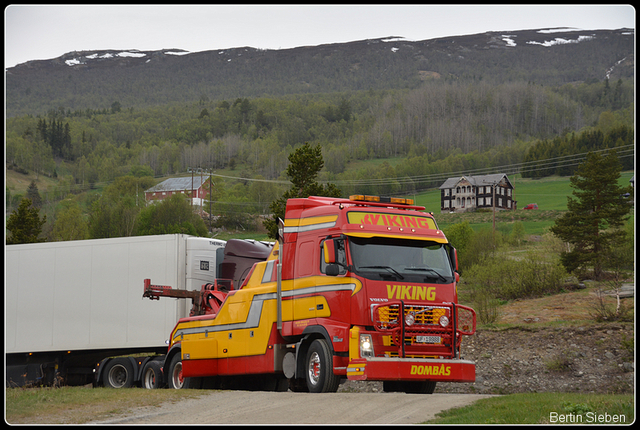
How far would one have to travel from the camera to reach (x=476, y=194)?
4838 inches

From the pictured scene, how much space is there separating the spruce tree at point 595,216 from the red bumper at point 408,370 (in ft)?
129

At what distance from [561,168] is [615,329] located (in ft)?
420

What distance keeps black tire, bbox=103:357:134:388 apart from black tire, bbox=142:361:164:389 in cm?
40

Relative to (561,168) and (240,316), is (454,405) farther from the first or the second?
(561,168)

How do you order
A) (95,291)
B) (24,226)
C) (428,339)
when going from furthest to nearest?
(24,226), (95,291), (428,339)

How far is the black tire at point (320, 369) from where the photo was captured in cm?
1312

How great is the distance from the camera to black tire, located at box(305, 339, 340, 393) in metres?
13.1

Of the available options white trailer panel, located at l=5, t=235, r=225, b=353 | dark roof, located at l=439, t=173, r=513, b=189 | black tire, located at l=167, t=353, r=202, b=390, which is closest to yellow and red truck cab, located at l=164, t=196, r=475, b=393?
black tire, located at l=167, t=353, r=202, b=390

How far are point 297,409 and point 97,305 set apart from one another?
1019 cm

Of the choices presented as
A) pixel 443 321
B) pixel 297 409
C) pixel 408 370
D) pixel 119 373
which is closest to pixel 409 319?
pixel 443 321

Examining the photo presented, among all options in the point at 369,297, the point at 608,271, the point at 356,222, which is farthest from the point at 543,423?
the point at 608,271

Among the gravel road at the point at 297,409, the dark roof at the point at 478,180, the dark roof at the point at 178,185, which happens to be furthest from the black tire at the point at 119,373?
the dark roof at the point at 178,185

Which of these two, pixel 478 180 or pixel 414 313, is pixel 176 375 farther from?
pixel 478 180

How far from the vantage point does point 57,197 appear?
17238 cm
